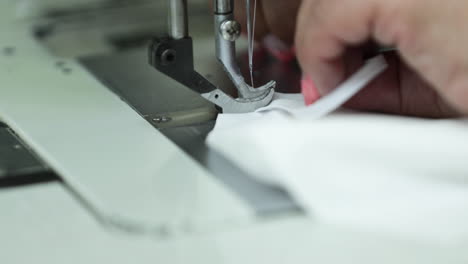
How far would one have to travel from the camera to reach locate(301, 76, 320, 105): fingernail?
98 cm

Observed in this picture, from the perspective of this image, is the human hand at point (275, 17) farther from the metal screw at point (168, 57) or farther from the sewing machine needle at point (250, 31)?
the metal screw at point (168, 57)

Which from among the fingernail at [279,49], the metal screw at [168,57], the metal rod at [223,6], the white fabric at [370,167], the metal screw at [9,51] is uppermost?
the metal rod at [223,6]

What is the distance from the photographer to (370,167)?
31.5 inches

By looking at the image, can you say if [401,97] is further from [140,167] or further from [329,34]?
[140,167]

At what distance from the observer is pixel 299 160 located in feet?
2.61

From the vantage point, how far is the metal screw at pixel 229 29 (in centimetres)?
105

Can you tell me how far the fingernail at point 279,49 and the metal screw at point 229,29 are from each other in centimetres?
23

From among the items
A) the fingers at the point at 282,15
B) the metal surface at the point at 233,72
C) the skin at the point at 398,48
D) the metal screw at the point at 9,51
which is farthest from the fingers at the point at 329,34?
the metal screw at the point at 9,51

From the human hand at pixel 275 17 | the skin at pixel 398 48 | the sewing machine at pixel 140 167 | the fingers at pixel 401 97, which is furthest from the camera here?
the human hand at pixel 275 17

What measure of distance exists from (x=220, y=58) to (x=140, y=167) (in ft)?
0.82

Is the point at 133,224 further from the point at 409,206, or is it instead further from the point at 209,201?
the point at 409,206

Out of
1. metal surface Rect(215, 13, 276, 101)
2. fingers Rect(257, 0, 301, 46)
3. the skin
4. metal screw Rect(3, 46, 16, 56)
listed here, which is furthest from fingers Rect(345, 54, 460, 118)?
metal screw Rect(3, 46, 16, 56)

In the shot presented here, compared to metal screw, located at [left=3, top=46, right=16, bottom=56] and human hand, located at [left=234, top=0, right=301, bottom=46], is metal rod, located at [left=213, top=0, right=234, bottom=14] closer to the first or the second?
human hand, located at [left=234, top=0, right=301, bottom=46]

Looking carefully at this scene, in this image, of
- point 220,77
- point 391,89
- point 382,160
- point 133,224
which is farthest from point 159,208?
point 220,77
